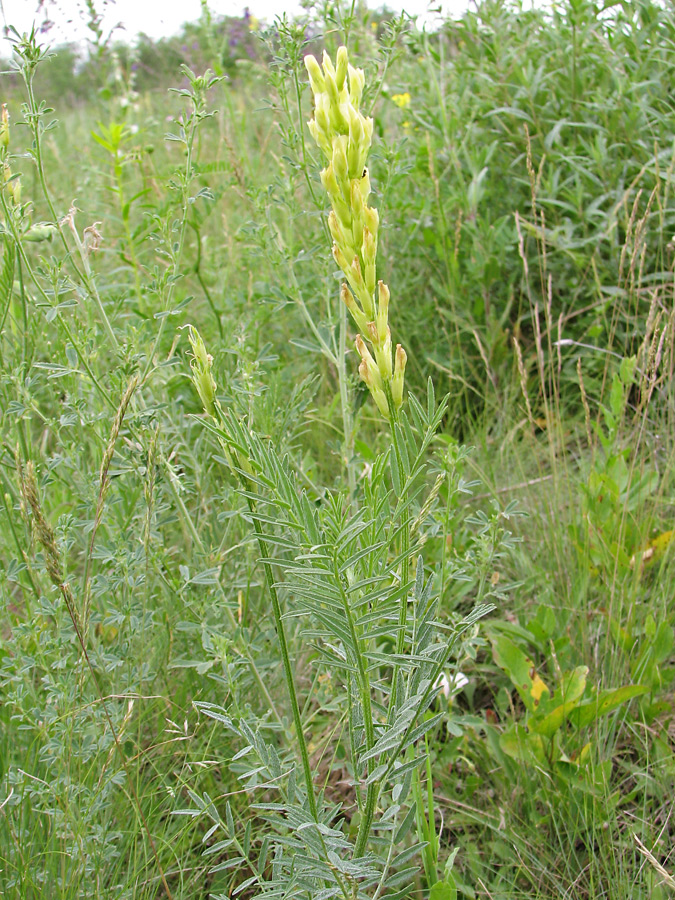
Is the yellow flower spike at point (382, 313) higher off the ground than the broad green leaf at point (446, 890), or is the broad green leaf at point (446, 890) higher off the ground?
the yellow flower spike at point (382, 313)

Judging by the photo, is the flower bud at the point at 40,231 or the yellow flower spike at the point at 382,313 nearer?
the yellow flower spike at the point at 382,313

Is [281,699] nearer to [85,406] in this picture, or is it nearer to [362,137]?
[85,406]

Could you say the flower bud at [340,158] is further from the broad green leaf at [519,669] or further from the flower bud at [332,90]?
the broad green leaf at [519,669]

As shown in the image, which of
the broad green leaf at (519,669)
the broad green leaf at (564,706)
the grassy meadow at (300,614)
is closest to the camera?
the grassy meadow at (300,614)

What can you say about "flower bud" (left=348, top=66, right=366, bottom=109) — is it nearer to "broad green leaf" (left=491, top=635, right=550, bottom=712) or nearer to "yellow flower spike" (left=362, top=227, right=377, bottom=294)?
"yellow flower spike" (left=362, top=227, right=377, bottom=294)

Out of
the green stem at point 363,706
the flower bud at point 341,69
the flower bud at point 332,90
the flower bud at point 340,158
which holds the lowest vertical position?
the green stem at point 363,706

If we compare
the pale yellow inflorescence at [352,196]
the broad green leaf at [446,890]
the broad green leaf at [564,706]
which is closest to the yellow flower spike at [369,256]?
the pale yellow inflorescence at [352,196]

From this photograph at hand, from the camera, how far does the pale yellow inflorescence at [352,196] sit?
0.69 metres

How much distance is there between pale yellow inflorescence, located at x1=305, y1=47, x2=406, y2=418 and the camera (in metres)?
0.69

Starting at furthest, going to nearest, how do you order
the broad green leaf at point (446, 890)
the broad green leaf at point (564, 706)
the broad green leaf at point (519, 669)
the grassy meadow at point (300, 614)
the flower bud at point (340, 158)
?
the broad green leaf at point (519, 669) → the broad green leaf at point (564, 706) → the broad green leaf at point (446, 890) → the grassy meadow at point (300, 614) → the flower bud at point (340, 158)

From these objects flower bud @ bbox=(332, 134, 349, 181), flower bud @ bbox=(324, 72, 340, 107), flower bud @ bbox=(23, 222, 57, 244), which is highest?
flower bud @ bbox=(324, 72, 340, 107)

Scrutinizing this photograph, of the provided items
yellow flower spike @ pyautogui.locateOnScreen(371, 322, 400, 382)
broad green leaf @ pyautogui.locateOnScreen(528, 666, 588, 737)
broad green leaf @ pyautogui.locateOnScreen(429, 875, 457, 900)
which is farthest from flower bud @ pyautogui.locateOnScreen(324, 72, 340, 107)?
broad green leaf @ pyautogui.locateOnScreen(528, 666, 588, 737)

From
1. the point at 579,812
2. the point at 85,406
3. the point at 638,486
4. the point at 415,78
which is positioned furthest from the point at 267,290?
the point at 579,812

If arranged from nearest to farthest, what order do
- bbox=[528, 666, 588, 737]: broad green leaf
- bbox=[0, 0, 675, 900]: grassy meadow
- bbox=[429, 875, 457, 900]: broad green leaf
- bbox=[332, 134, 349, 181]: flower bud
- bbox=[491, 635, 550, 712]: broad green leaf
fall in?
bbox=[332, 134, 349, 181]: flower bud → bbox=[0, 0, 675, 900]: grassy meadow → bbox=[429, 875, 457, 900]: broad green leaf → bbox=[528, 666, 588, 737]: broad green leaf → bbox=[491, 635, 550, 712]: broad green leaf
